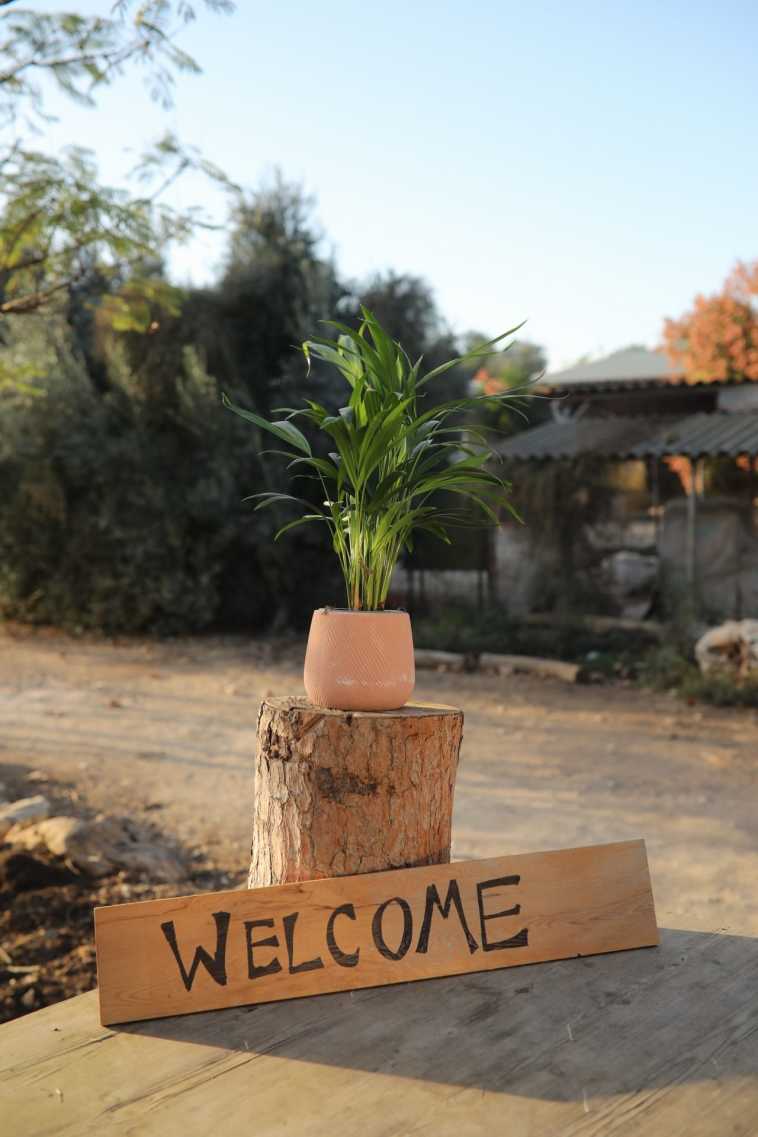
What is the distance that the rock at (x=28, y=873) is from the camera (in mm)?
4512

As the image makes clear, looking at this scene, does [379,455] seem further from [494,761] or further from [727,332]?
[727,332]

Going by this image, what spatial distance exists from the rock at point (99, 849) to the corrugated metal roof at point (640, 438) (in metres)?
8.33

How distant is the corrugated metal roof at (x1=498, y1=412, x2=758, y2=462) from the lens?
459 inches

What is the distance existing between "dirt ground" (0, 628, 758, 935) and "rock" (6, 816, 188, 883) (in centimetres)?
28

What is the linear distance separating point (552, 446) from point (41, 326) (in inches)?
267

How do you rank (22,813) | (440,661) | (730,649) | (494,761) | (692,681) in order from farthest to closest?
(440,661)
(730,649)
(692,681)
(494,761)
(22,813)

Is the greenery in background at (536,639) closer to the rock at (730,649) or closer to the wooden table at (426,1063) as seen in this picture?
the rock at (730,649)

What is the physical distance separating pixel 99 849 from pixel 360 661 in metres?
2.84

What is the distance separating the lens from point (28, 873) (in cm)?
457

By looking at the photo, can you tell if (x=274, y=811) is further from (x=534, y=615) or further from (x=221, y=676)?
(x=534, y=615)

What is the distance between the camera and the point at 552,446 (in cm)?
1315

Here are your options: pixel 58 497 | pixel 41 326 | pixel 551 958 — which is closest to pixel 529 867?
pixel 551 958

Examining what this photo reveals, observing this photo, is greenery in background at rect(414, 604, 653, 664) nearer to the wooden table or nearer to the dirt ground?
the dirt ground

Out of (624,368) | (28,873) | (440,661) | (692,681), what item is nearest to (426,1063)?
(28,873)
